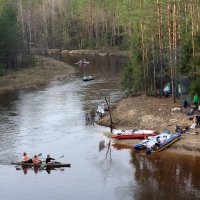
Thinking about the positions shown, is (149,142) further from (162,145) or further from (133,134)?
(133,134)

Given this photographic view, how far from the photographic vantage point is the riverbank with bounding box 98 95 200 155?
4331 cm

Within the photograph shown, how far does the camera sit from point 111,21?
457 feet

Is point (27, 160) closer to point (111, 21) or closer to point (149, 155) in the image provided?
point (149, 155)

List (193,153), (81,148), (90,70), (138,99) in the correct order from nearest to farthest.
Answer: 1. (193,153)
2. (81,148)
3. (138,99)
4. (90,70)

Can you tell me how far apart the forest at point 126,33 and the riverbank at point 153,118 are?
2.88 m

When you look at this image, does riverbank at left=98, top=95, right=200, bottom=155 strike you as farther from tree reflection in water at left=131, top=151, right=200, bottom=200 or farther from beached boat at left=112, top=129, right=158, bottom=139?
tree reflection in water at left=131, top=151, right=200, bottom=200

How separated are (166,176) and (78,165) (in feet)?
25.6

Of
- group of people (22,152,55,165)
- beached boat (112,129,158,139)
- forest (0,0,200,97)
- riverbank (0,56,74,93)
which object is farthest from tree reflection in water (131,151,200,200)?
riverbank (0,56,74,93)

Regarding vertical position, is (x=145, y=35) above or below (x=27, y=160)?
above

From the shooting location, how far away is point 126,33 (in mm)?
114312

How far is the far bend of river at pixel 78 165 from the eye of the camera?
34.9 metres

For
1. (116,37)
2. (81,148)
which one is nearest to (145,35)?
(81,148)

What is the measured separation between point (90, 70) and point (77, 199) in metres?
67.8

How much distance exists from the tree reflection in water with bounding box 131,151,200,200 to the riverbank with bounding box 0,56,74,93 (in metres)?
41.8
